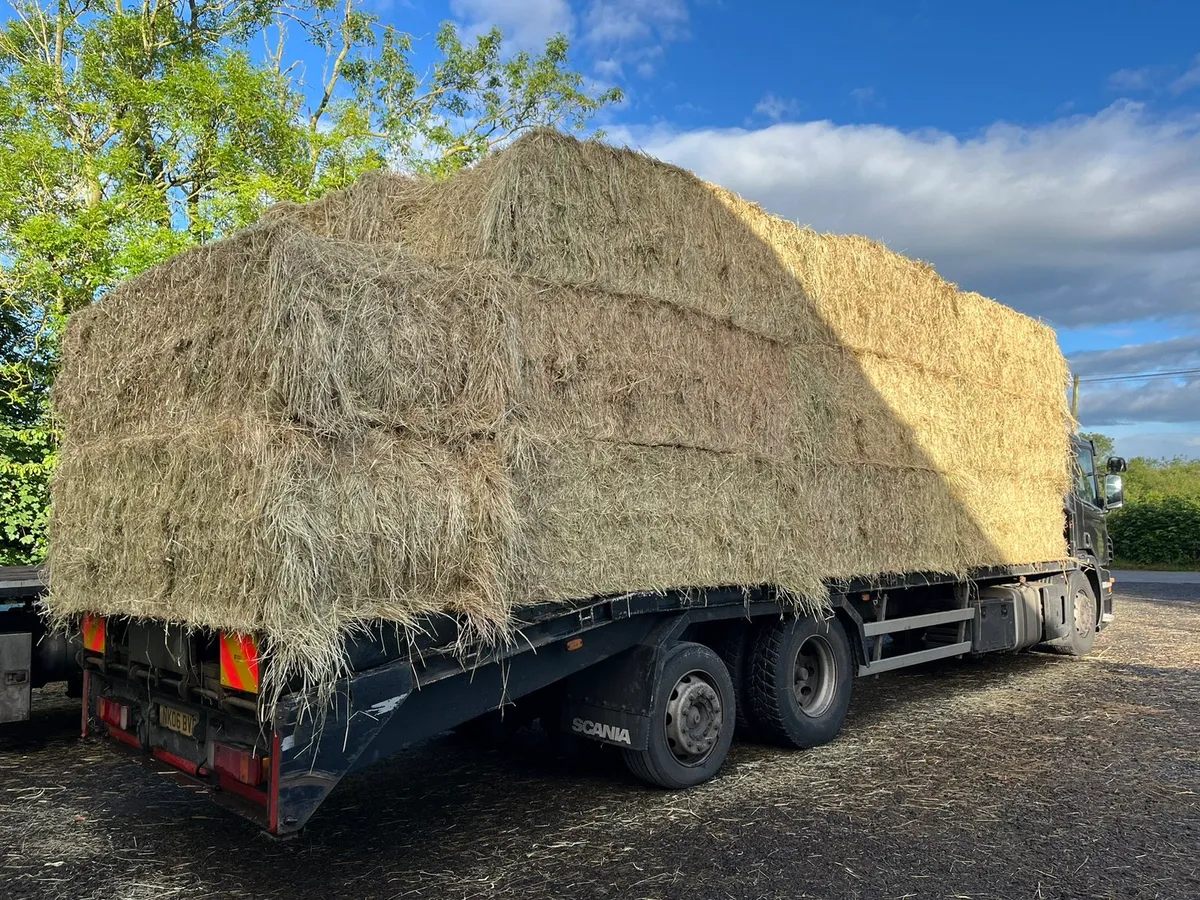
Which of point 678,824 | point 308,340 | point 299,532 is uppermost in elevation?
point 308,340

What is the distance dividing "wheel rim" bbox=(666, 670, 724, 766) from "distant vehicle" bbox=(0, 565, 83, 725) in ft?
14.1

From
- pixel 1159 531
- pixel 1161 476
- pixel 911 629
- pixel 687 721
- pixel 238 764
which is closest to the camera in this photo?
pixel 238 764

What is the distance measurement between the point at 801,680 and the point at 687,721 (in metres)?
1.49

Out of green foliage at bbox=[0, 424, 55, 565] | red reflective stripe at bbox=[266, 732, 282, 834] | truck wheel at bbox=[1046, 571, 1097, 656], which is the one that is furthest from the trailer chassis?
green foliage at bbox=[0, 424, 55, 565]

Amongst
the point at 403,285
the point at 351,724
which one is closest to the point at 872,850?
the point at 351,724

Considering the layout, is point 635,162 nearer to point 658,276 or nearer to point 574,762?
point 658,276

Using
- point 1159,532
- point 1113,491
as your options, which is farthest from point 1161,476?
point 1113,491

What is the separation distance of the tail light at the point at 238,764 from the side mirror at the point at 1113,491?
1103 cm

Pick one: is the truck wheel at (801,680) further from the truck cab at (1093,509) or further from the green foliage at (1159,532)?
the green foliage at (1159,532)

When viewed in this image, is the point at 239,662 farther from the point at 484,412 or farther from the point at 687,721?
the point at 687,721

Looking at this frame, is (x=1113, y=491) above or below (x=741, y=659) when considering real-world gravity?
above

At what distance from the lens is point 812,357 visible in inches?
285

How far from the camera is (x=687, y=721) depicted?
230 inches

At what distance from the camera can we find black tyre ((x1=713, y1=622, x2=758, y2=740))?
259 inches
